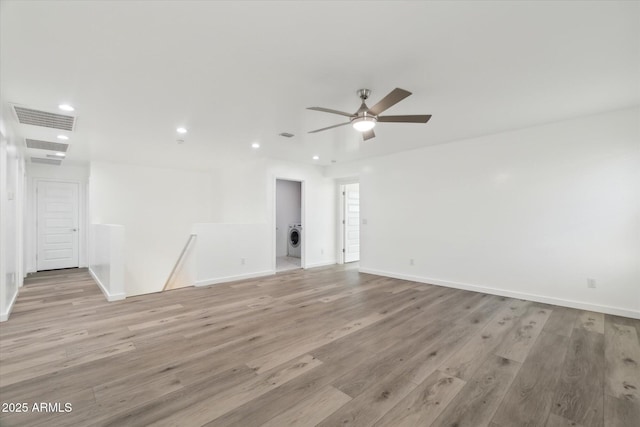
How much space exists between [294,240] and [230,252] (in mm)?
3217

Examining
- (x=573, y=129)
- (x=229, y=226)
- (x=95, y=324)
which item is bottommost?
(x=95, y=324)

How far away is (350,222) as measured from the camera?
23.1 ft

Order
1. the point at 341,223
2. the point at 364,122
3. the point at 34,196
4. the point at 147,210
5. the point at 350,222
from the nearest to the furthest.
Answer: the point at 364,122 < the point at 34,196 < the point at 147,210 < the point at 341,223 < the point at 350,222

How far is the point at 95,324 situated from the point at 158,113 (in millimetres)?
2514

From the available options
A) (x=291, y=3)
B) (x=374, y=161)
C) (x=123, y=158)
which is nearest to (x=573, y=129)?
(x=374, y=161)

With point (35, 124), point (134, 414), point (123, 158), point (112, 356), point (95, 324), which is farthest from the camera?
point (123, 158)

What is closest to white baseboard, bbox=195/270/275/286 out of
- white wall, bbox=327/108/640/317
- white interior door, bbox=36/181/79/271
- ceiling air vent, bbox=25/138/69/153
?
white wall, bbox=327/108/640/317

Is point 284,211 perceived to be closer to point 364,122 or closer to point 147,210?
point 147,210

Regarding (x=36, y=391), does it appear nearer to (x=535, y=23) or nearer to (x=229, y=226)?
(x=229, y=226)

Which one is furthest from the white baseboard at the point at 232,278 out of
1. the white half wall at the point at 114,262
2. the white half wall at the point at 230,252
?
the white half wall at the point at 114,262

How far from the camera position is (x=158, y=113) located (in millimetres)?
3236

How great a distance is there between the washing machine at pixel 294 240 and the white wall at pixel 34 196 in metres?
5.02

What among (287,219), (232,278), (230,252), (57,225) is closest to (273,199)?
(230,252)

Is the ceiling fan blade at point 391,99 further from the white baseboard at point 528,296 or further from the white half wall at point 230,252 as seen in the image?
the white half wall at point 230,252
